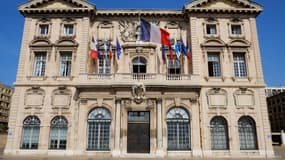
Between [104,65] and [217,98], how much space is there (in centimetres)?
1057

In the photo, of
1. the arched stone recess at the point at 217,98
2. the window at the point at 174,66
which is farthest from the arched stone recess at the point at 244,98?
the window at the point at 174,66

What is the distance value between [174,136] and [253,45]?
36.9 ft

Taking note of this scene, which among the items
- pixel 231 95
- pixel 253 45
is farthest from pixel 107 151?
pixel 253 45

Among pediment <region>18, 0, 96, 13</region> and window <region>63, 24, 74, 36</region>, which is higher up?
pediment <region>18, 0, 96, 13</region>

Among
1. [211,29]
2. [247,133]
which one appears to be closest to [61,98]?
[211,29]

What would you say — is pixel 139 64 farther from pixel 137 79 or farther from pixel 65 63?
pixel 65 63


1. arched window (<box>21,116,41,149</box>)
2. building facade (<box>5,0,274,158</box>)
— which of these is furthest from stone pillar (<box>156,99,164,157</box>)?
arched window (<box>21,116,41,149</box>)

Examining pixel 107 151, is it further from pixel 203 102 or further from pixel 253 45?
pixel 253 45

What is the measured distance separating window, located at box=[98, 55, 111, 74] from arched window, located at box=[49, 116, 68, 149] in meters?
5.42

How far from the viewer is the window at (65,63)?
2233cm

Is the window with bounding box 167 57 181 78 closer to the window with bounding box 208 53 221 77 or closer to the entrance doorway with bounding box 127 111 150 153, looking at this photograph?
the window with bounding box 208 53 221 77

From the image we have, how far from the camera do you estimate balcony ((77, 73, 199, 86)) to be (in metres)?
20.7

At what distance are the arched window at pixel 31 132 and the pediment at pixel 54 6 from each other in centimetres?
1014

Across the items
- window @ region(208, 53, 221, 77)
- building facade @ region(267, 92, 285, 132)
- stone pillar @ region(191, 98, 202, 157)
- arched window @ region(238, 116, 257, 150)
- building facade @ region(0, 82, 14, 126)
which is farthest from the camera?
building facade @ region(0, 82, 14, 126)
